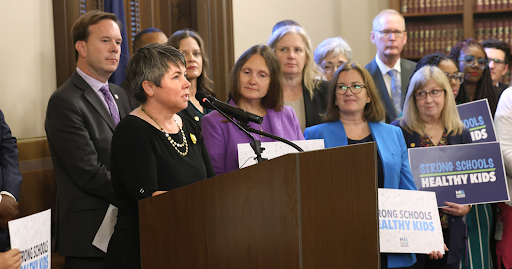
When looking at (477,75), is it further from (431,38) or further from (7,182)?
(7,182)

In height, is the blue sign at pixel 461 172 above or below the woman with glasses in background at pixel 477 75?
below

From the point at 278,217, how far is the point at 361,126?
168cm

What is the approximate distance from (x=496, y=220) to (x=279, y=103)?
191 centimetres

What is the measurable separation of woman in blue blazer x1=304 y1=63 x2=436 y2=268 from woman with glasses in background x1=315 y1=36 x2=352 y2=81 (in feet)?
3.59

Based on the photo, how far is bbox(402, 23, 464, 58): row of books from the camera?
20.5 ft

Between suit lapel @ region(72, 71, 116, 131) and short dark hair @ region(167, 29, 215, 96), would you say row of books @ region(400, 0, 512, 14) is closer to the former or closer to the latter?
short dark hair @ region(167, 29, 215, 96)

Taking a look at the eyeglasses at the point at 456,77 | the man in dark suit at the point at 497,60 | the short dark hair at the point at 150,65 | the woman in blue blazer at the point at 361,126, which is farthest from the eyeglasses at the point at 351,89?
the man in dark suit at the point at 497,60

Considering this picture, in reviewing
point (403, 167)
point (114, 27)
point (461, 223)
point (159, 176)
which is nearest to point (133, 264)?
point (159, 176)

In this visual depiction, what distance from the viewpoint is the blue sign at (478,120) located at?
3.19 meters

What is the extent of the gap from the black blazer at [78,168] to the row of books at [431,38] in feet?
15.7

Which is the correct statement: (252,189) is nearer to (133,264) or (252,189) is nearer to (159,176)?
(159,176)

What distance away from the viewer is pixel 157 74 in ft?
6.30

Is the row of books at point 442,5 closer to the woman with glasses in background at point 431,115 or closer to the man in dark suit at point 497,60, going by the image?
the man in dark suit at point 497,60

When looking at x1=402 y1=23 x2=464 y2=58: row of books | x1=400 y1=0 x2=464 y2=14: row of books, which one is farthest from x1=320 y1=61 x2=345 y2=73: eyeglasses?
x1=400 y1=0 x2=464 y2=14: row of books
